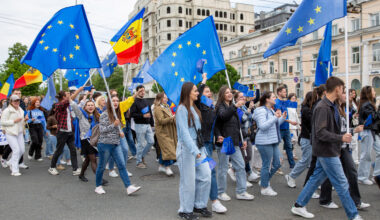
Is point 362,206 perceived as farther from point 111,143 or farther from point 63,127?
point 63,127

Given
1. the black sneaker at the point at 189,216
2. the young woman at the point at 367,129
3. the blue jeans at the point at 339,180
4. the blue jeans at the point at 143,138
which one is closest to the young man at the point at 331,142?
the blue jeans at the point at 339,180

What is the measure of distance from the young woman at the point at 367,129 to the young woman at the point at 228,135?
2.52 meters

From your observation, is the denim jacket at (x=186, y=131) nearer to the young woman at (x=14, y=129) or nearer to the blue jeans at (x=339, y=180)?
the blue jeans at (x=339, y=180)

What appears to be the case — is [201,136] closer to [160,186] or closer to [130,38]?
[160,186]

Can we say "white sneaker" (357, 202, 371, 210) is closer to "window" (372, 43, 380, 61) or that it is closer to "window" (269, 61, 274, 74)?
"window" (372, 43, 380, 61)

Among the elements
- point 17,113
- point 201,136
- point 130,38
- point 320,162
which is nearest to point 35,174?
point 17,113

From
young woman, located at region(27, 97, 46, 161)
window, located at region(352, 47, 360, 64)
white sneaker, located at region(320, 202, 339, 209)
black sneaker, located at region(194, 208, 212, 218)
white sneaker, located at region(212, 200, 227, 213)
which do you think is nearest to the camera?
A: black sneaker, located at region(194, 208, 212, 218)

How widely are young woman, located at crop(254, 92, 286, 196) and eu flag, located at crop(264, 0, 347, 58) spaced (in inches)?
40.6

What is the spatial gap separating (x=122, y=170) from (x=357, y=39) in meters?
36.9

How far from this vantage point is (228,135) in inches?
218

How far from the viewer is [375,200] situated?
5.50 meters

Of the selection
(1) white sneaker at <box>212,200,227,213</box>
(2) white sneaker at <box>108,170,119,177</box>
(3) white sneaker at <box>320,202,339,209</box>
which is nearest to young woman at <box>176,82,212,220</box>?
(1) white sneaker at <box>212,200,227,213</box>

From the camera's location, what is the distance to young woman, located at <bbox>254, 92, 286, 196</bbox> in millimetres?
5742

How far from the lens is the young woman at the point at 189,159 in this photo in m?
4.63
